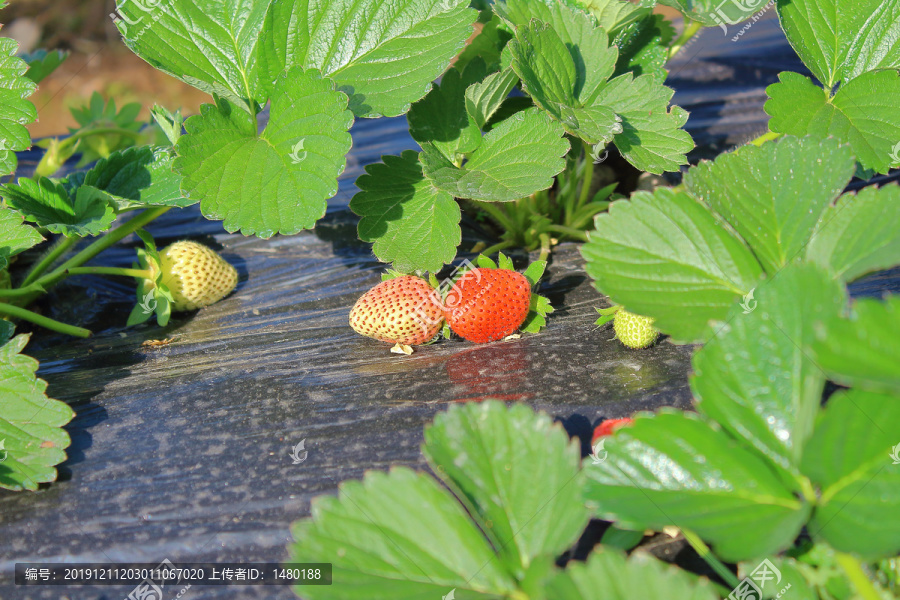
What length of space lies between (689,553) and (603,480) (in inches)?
10.9

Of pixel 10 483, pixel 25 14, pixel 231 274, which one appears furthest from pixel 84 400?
pixel 25 14

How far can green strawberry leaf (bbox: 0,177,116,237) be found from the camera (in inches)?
54.7

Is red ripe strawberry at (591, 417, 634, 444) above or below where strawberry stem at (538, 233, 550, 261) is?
below

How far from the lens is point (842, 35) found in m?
1.43

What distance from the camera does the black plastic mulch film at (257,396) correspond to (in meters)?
1.05

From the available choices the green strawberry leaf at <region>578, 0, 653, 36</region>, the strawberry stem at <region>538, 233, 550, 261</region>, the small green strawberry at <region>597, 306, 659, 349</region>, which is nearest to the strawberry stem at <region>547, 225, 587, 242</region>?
the strawberry stem at <region>538, 233, 550, 261</region>

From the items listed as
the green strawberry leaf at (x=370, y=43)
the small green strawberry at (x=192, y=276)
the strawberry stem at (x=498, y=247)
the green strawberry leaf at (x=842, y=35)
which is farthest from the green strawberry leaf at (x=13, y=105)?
the green strawberry leaf at (x=842, y=35)

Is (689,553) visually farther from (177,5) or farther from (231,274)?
(177,5)

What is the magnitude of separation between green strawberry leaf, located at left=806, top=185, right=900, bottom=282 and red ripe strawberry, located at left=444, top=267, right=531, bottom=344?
0.55 metres

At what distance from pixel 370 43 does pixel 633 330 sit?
843 mm

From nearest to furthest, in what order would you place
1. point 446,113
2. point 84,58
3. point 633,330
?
point 633,330 → point 446,113 → point 84,58

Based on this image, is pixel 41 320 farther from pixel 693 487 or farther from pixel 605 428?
pixel 693 487

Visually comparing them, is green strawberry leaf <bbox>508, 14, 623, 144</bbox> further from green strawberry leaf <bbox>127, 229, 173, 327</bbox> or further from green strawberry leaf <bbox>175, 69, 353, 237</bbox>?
green strawberry leaf <bbox>127, 229, 173, 327</bbox>
